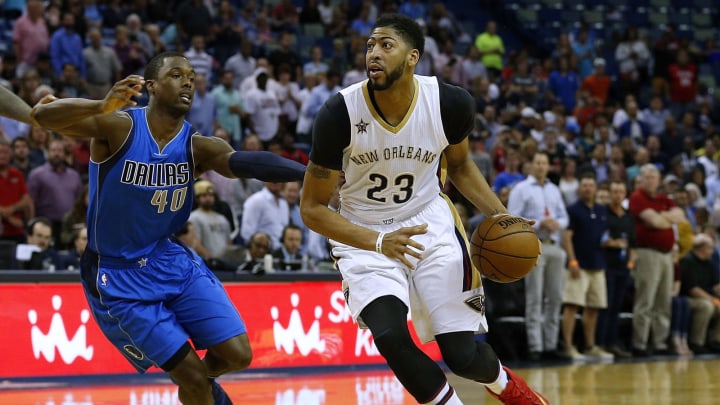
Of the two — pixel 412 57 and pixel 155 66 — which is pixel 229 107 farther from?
pixel 412 57

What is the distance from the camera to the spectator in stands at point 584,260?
1308 cm

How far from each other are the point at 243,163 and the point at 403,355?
1.43 meters

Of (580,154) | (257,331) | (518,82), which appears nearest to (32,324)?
(257,331)

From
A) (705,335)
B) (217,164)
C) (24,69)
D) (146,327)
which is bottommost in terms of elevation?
(705,335)

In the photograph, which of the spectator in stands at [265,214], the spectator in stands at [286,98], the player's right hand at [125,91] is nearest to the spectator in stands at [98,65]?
the spectator in stands at [286,98]

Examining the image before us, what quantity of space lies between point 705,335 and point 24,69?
9.14 m

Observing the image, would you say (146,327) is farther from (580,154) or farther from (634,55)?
(634,55)

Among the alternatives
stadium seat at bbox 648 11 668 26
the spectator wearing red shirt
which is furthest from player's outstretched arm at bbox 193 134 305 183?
stadium seat at bbox 648 11 668 26

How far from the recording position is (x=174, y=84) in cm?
628

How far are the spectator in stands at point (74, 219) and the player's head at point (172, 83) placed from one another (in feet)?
17.2

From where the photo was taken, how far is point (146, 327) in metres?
6.12

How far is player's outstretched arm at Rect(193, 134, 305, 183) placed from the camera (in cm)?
629

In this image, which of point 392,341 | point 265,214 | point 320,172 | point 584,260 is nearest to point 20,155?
point 265,214

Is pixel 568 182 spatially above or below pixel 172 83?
below
